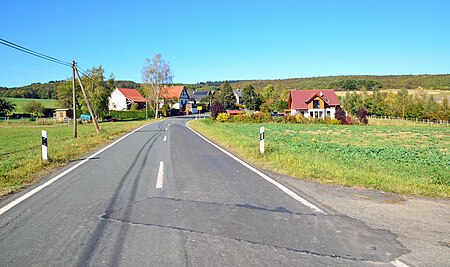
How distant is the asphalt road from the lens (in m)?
3.63

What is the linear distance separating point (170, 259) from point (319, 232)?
198cm

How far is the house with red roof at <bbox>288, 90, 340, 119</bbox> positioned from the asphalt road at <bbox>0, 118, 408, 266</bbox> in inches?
2642

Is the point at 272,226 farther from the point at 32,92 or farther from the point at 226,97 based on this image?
the point at 32,92

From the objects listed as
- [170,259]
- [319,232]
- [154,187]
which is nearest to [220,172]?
[154,187]

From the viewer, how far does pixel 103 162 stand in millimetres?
11156

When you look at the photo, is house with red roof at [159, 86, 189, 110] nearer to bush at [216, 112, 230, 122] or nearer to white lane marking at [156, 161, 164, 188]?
bush at [216, 112, 230, 122]

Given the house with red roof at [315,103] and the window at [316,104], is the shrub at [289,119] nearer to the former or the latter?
the house with red roof at [315,103]

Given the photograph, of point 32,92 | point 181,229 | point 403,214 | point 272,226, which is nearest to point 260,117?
point 403,214

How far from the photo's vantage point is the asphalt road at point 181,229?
3.63 meters

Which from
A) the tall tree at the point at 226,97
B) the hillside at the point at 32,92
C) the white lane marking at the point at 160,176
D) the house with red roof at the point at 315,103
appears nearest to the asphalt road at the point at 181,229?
the white lane marking at the point at 160,176

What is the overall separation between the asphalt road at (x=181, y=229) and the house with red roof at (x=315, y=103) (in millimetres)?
67094

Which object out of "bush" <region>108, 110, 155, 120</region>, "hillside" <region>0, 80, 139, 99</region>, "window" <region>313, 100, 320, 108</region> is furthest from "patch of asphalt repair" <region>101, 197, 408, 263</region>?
"hillside" <region>0, 80, 139, 99</region>

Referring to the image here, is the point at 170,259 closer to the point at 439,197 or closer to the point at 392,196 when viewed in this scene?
the point at 392,196

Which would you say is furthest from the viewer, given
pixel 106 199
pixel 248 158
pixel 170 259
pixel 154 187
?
pixel 248 158
